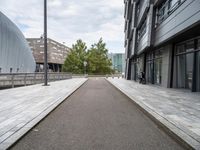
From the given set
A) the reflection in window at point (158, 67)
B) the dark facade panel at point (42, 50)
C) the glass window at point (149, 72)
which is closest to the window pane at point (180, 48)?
the reflection in window at point (158, 67)

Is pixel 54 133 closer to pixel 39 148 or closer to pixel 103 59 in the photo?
pixel 39 148

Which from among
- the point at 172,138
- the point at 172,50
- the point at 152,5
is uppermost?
the point at 152,5

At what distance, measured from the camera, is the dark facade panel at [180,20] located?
1154cm

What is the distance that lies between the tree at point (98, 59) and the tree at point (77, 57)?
6.39 feet

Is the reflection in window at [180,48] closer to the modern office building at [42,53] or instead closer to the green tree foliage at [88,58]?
the green tree foliage at [88,58]

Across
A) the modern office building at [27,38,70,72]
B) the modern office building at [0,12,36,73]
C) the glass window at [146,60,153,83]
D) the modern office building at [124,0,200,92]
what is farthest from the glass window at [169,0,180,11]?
the modern office building at [27,38,70,72]

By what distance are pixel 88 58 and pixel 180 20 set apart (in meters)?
58.0

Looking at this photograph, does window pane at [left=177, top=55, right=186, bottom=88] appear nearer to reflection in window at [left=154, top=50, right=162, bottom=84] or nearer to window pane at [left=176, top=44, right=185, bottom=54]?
window pane at [left=176, top=44, right=185, bottom=54]

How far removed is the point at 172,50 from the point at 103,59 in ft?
181

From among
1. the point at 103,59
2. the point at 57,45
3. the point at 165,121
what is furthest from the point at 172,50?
the point at 57,45

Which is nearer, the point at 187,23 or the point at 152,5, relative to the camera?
the point at 187,23

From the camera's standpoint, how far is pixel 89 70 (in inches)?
2881

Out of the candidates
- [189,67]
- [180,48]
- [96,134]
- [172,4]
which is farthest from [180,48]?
[96,134]

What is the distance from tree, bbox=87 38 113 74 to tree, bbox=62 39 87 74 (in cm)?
195
